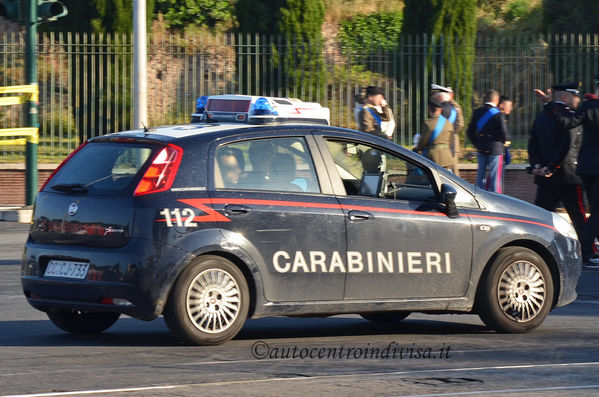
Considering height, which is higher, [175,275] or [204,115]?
[204,115]

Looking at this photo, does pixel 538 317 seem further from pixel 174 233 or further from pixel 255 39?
pixel 255 39

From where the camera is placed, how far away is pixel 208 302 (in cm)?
736

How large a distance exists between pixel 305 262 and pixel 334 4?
23.9m

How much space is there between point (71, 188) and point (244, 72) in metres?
12.1

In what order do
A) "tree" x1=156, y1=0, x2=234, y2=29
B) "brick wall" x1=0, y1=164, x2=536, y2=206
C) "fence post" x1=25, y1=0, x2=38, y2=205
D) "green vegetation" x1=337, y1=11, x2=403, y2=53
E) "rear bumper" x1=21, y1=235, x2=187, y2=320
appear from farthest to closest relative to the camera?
1. "tree" x1=156, y1=0, x2=234, y2=29
2. "green vegetation" x1=337, y1=11, x2=403, y2=53
3. "brick wall" x1=0, y1=164, x2=536, y2=206
4. "fence post" x1=25, y1=0, x2=38, y2=205
5. "rear bumper" x1=21, y1=235, x2=187, y2=320

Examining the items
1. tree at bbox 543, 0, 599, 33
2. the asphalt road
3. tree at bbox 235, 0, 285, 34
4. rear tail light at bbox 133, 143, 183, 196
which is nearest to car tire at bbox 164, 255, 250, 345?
the asphalt road

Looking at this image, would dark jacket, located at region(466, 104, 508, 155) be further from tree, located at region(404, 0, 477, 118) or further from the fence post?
the fence post

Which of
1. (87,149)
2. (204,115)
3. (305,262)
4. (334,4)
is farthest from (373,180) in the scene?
(334,4)

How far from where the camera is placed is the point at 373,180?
319 inches

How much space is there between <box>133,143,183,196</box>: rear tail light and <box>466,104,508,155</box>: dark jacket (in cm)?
807

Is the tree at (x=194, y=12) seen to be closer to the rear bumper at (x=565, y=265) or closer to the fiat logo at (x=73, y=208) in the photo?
the rear bumper at (x=565, y=265)

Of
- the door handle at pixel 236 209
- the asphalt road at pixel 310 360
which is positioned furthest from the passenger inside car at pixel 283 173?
the asphalt road at pixel 310 360

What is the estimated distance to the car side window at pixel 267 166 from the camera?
7.64 m

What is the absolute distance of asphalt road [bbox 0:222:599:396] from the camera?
619 centimetres
